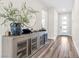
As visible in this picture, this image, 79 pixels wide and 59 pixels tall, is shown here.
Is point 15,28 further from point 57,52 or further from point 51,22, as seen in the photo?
point 51,22

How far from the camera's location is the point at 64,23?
10172 mm

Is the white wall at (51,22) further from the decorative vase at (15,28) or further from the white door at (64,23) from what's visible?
the decorative vase at (15,28)

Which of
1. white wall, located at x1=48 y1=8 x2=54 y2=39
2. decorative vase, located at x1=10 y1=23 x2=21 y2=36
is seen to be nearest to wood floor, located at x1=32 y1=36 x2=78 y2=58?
decorative vase, located at x1=10 y1=23 x2=21 y2=36

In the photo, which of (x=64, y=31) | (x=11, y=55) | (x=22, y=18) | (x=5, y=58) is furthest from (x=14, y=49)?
(x=64, y=31)

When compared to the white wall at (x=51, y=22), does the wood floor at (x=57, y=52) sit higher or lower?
lower

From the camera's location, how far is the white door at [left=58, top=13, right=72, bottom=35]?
391 inches

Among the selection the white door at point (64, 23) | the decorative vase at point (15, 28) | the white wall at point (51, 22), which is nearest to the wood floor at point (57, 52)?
the decorative vase at point (15, 28)

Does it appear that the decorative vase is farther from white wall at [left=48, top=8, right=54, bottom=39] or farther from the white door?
the white door

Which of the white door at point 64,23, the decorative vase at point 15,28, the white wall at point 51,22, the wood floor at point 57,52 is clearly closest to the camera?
the decorative vase at point 15,28

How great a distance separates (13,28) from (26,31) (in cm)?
82

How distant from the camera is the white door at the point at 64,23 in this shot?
993 centimetres

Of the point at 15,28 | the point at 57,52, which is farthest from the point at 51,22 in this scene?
the point at 15,28

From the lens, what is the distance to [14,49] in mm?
2428

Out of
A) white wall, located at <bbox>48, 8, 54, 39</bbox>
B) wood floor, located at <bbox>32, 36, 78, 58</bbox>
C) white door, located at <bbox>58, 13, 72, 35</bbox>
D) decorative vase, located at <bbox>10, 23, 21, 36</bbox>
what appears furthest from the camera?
white door, located at <bbox>58, 13, 72, 35</bbox>
